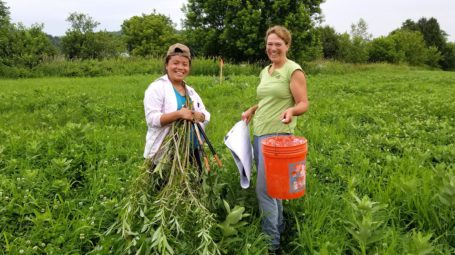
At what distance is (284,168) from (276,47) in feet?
3.11

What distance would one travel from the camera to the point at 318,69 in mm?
22938

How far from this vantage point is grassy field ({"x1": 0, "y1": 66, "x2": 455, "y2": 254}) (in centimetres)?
254

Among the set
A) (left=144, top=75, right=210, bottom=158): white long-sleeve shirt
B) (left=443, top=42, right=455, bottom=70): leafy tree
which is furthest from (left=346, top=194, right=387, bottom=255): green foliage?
(left=443, top=42, right=455, bottom=70): leafy tree

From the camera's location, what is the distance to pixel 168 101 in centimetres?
266

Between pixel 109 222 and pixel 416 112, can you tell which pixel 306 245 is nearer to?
pixel 109 222

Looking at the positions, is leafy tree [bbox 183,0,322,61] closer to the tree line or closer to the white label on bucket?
the tree line

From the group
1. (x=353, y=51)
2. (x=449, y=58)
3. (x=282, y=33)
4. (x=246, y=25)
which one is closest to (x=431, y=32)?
(x=449, y=58)

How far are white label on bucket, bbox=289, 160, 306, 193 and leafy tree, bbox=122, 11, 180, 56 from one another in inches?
1710

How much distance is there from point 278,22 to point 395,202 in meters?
22.4

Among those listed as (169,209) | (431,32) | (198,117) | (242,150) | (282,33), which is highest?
(431,32)

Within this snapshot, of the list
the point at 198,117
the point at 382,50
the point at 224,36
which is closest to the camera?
the point at 198,117

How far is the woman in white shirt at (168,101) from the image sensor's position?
8.46 ft

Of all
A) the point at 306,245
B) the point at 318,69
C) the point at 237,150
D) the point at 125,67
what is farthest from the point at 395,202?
the point at 318,69

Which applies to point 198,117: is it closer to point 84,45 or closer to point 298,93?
point 298,93
